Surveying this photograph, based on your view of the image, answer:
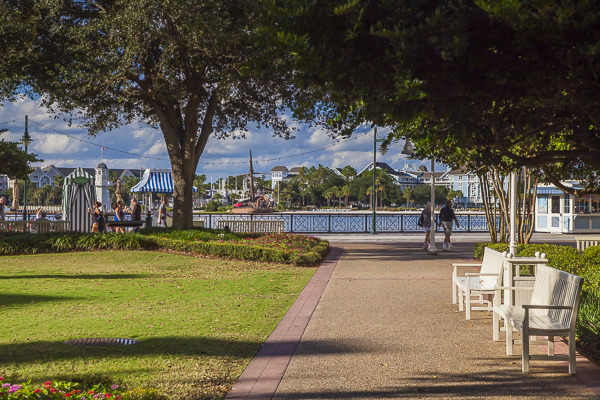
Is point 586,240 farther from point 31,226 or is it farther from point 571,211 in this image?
point 31,226

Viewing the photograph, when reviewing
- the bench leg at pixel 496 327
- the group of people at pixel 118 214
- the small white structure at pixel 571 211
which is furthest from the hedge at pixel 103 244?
the small white structure at pixel 571 211

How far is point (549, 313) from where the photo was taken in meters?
5.32

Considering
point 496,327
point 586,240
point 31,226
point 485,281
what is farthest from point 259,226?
point 496,327

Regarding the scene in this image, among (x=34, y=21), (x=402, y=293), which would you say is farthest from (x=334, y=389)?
(x=34, y=21)

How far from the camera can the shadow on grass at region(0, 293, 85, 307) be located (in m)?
8.15

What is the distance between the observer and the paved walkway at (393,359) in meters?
4.34

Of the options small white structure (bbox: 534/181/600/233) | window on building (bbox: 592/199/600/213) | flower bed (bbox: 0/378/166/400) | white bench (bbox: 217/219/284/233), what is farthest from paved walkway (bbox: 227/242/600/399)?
window on building (bbox: 592/199/600/213)

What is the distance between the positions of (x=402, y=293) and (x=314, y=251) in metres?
5.05

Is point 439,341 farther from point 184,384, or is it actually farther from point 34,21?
point 34,21

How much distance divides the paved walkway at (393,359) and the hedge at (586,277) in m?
0.48

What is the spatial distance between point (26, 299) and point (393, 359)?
19.9 ft

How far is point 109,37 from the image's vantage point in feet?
48.1

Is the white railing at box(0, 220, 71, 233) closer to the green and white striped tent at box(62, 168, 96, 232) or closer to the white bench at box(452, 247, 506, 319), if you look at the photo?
the green and white striped tent at box(62, 168, 96, 232)

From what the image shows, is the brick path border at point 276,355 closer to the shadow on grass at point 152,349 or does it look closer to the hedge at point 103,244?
the shadow on grass at point 152,349
